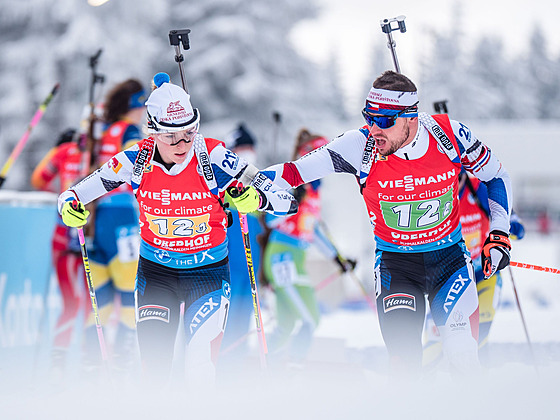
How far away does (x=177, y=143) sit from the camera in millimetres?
3916

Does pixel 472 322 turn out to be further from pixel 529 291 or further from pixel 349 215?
pixel 349 215

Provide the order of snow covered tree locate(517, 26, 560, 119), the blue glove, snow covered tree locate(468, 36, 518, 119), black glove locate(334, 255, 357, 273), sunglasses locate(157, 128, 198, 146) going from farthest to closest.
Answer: snow covered tree locate(517, 26, 560, 119) < snow covered tree locate(468, 36, 518, 119) < black glove locate(334, 255, 357, 273) < the blue glove < sunglasses locate(157, 128, 198, 146)

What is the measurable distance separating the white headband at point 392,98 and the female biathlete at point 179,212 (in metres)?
0.73

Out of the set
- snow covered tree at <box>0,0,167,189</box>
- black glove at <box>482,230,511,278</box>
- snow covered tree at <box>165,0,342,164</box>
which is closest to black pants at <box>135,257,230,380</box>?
black glove at <box>482,230,511,278</box>

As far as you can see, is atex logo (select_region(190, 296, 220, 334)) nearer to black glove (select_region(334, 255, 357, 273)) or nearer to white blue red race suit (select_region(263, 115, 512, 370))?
white blue red race suit (select_region(263, 115, 512, 370))

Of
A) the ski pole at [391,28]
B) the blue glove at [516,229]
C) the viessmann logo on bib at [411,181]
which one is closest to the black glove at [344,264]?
the blue glove at [516,229]

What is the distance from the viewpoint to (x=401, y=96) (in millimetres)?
3977

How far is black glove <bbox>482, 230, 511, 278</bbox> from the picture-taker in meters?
4.08

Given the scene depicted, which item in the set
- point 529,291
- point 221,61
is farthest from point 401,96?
point 221,61

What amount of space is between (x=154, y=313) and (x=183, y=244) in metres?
0.42

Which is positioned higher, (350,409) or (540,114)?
(540,114)

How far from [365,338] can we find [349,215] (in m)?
12.7

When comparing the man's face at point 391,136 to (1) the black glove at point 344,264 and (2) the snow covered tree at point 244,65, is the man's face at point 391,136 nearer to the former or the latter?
(1) the black glove at point 344,264

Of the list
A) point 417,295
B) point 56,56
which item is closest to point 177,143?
point 417,295
